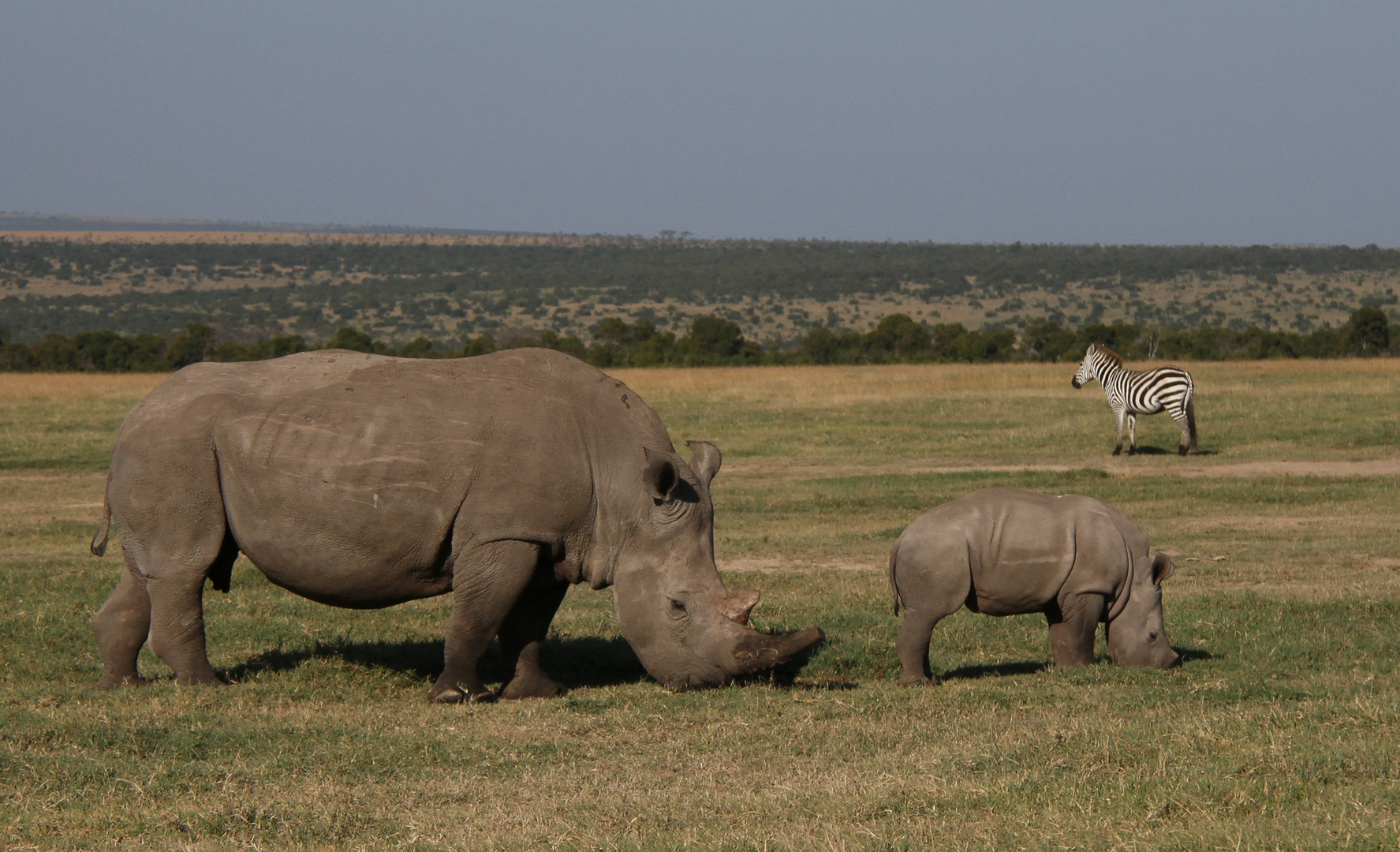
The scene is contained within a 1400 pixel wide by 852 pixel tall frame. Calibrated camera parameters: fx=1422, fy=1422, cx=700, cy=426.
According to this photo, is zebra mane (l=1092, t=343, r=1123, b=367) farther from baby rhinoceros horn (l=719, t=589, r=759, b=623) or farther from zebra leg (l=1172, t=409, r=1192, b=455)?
baby rhinoceros horn (l=719, t=589, r=759, b=623)

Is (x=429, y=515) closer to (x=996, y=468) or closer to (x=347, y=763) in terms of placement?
(x=347, y=763)

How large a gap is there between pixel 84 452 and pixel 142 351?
97.4 feet

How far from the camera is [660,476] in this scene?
8547 millimetres

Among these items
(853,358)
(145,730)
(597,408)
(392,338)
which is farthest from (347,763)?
(392,338)

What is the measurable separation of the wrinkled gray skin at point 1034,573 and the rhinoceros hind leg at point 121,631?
15.9 feet

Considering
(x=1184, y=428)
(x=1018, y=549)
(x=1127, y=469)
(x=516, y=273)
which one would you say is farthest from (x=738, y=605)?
(x=516, y=273)

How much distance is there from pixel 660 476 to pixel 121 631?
3.59 m

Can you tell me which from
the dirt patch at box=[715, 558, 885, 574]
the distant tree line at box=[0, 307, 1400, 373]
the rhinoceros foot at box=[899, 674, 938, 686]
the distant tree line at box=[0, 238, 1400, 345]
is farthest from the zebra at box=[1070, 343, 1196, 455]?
the distant tree line at box=[0, 238, 1400, 345]

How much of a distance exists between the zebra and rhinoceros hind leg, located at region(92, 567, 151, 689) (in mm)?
19701

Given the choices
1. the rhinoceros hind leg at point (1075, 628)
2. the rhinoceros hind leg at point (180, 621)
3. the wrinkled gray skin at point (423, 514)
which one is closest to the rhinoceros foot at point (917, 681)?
the rhinoceros hind leg at point (1075, 628)

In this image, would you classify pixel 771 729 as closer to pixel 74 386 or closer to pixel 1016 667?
pixel 1016 667

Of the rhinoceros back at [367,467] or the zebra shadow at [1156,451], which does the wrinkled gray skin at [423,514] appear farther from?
the zebra shadow at [1156,451]

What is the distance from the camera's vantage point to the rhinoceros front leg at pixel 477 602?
8500 mm

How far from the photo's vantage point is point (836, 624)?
11.2 meters
